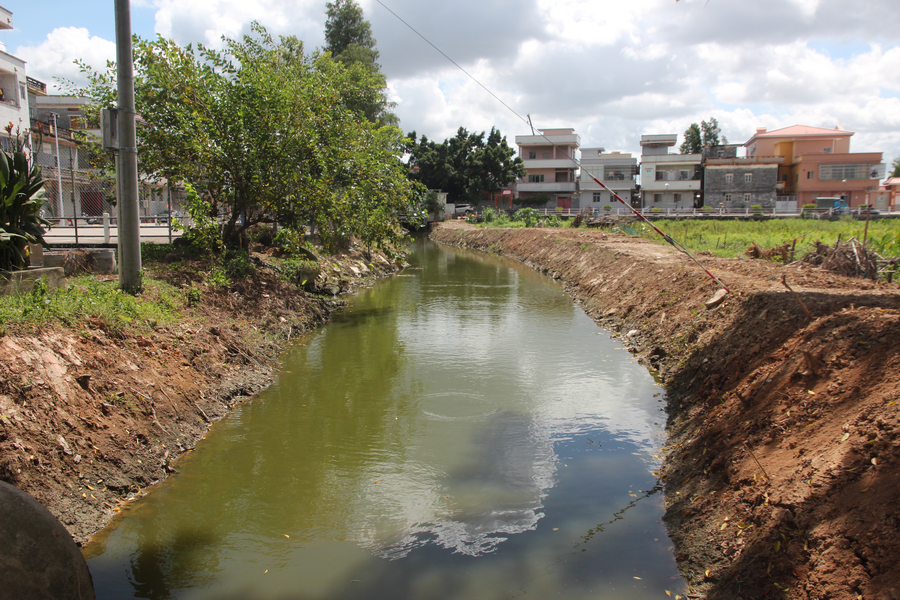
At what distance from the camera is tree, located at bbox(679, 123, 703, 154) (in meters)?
72.2

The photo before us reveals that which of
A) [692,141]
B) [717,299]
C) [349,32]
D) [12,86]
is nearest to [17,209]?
[717,299]

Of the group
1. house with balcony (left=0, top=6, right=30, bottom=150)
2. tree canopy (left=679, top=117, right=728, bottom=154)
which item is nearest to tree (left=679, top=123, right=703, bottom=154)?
tree canopy (left=679, top=117, right=728, bottom=154)

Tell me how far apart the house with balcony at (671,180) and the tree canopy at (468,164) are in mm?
12821

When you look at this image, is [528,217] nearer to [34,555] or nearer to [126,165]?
[126,165]

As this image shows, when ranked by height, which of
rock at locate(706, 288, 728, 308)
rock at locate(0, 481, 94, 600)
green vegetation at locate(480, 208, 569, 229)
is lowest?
rock at locate(0, 481, 94, 600)

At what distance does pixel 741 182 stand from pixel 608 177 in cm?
1289

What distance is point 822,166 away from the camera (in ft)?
175

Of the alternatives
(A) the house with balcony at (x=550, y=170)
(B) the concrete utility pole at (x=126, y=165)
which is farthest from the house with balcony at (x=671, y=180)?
(B) the concrete utility pole at (x=126, y=165)

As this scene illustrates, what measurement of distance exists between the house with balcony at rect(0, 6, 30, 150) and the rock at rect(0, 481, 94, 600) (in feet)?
83.3

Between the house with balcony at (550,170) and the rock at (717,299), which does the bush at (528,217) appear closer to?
the house with balcony at (550,170)

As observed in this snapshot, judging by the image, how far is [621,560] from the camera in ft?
16.0

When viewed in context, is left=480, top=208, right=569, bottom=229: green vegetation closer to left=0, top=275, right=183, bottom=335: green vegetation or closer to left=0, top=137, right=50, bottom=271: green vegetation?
left=0, top=275, right=183, bottom=335: green vegetation

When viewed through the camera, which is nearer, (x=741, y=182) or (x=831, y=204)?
(x=831, y=204)

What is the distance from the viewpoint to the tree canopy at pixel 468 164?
197ft
